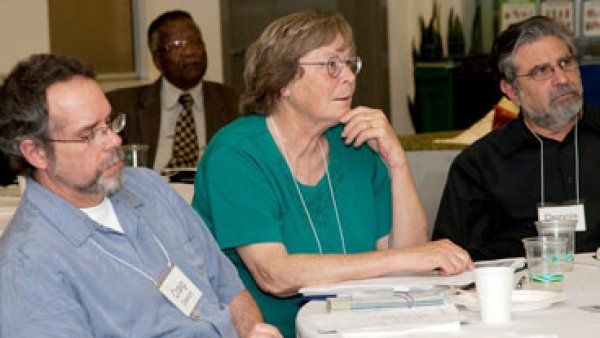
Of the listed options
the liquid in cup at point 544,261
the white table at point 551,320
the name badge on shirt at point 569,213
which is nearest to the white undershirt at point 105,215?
the white table at point 551,320

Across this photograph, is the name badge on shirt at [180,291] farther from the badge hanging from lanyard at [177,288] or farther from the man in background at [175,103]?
the man in background at [175,103]

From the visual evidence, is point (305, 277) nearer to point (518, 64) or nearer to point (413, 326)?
point (413, 326)

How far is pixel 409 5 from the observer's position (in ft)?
35.2

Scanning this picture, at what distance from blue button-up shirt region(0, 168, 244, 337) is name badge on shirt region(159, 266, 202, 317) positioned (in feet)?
0.06

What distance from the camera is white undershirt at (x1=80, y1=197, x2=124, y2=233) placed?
8.78 feet

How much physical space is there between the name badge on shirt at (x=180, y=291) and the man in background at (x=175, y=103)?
10.5 feet

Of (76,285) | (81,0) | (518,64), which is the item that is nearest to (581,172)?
(518,64)

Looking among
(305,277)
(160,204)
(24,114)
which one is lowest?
(305,277)

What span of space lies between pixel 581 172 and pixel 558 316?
4.30 ft

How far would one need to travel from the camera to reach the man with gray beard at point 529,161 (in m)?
3.75

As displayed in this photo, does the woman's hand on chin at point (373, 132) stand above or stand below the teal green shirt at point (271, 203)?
above

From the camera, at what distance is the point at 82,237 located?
2.52m

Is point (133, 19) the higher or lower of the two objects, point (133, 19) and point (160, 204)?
the higher

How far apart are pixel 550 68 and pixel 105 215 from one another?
5.70ft
